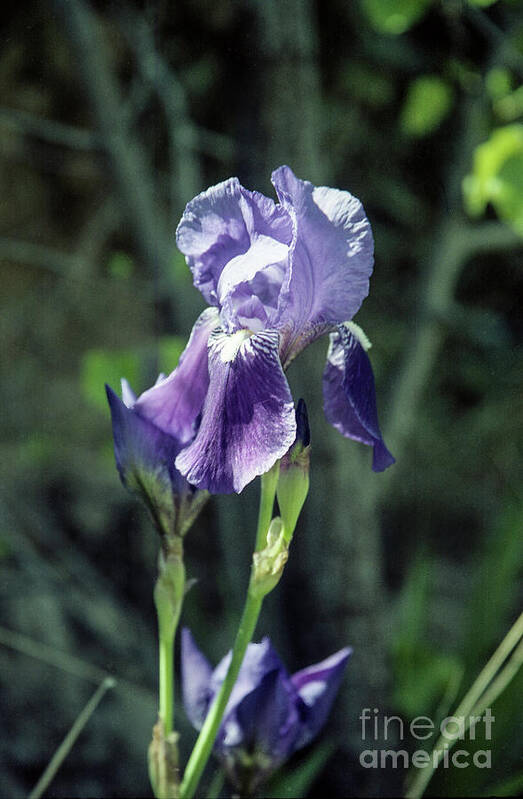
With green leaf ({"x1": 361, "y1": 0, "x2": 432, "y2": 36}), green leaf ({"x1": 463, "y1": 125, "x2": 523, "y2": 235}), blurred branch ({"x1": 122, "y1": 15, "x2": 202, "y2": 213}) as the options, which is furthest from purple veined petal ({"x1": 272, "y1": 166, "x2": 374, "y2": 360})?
blurred branch ({"x1": 122, "y1": 15, "x2": 202, "y2": 213})

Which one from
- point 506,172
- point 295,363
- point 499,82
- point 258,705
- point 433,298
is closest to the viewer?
point 258,705

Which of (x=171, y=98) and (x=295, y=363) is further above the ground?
(x=171, y=98)

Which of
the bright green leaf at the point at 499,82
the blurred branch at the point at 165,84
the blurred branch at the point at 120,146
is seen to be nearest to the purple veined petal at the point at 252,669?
the blurred branch at the point at 120,146

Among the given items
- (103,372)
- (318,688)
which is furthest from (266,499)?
(103,372)

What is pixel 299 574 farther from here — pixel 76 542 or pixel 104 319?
pixel 104 319

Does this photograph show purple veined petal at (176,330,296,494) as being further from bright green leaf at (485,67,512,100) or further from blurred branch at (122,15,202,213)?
bright green leaf at (485,67,512,100)

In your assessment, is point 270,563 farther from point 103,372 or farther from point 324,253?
point 103,372

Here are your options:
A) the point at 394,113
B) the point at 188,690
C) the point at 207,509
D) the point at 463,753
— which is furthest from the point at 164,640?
the point at 394,113
